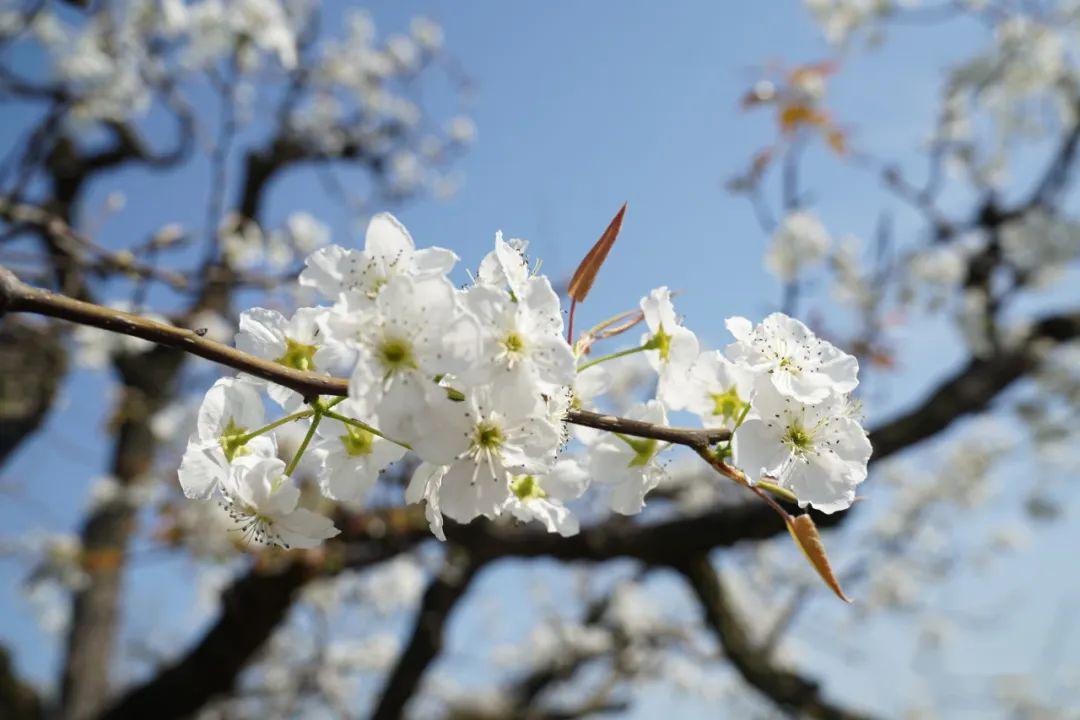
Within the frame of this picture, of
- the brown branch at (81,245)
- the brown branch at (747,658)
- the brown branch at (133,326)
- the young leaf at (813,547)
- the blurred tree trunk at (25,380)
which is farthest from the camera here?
the blurred tree trunk at (25,380)

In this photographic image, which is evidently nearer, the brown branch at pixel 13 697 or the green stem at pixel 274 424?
the green stem at pixel 274 424

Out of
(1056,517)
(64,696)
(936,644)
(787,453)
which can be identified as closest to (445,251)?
(787,453)

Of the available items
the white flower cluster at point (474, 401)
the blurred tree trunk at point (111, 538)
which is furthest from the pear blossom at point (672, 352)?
the blurred tree trunk at point (111, 538)

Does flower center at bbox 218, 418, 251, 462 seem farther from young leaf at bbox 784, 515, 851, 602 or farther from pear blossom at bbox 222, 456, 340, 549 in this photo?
young leaf at bbox 784, 515, 851, 602

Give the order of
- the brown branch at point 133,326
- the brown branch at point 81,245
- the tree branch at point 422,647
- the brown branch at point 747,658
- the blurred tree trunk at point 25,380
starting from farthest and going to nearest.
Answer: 1. the blurred tree trunk at point 25,380
2. the tree branch at point 422,647
3. the brown branch at point 747,658
4. the brown branch at point 81,245
5. the brown branch at point 133,326

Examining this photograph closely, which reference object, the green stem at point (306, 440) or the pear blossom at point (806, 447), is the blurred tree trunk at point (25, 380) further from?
the pear blossom at point (806, 447)

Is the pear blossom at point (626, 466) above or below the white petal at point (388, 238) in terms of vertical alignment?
below

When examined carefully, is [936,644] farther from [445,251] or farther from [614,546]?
[445,251]
